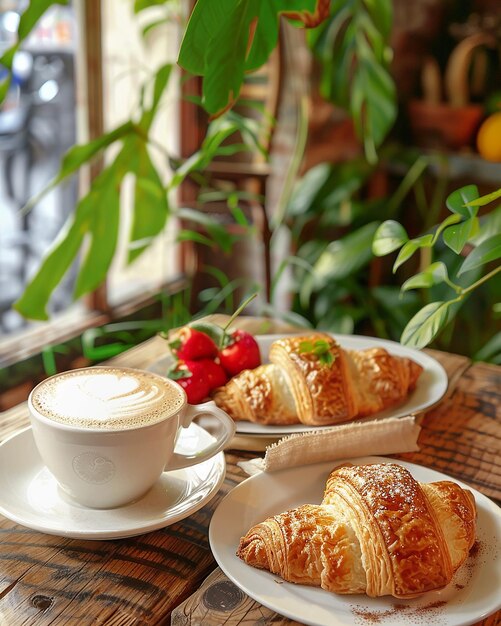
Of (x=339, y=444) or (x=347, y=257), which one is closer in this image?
(x=339, y=444)

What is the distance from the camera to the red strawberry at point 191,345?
114 centimetres

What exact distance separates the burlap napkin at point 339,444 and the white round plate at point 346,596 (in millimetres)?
55

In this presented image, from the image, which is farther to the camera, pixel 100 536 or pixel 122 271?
pixel 122 271

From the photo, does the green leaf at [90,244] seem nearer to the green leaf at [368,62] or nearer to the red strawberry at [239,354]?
the red strawberry at [239,354]

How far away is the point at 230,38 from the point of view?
41.9 inches

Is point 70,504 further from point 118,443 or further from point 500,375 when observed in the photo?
point 500,375

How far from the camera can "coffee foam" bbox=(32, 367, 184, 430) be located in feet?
2.63

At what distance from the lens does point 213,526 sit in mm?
809

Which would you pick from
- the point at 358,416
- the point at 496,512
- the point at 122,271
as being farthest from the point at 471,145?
the point at 496,512

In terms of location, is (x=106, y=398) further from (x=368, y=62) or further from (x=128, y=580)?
(x=368, y=62)

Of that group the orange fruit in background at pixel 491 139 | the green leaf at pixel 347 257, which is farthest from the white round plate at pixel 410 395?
the orange fruit in background at pixel 491 139

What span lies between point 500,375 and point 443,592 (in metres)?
0.70

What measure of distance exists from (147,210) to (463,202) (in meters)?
1.08

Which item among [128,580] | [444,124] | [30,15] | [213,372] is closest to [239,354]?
[213,372]
